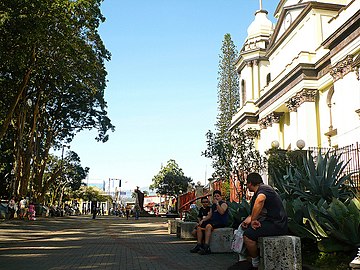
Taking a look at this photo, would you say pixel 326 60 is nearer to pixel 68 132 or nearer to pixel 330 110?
pixel 330 110

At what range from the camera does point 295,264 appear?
19.7ft

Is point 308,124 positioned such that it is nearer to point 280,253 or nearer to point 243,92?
point 243,92

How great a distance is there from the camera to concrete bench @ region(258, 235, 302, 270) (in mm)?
5934

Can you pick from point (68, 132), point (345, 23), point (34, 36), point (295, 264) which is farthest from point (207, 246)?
point (68, 132)

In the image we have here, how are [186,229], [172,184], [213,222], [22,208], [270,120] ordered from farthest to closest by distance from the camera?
[172,184] < [270,120] < [22,208] < [186,229] < [213,222]

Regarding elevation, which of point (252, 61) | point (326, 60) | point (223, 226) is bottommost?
point (223, 226)

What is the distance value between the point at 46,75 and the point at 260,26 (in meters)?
27.3

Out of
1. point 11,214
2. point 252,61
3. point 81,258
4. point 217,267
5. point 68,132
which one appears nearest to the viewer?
point 217,267

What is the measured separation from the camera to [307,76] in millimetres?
30531

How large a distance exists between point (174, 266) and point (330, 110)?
2553cm

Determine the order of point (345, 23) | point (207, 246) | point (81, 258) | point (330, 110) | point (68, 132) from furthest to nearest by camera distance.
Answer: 1. point (68, 132)
2. point (330, 110)
3. point (345, 23)
4. point (207, 246)
5. point (81, 258)

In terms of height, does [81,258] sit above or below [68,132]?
below

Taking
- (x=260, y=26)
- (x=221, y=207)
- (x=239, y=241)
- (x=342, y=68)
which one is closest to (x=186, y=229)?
(x=221, y=207)

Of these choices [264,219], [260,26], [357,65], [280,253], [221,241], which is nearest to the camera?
[280,253]
